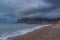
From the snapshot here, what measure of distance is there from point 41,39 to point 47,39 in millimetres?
557

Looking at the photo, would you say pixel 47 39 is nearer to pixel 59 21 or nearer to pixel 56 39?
pixel 56 39

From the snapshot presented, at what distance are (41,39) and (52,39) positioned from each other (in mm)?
1026

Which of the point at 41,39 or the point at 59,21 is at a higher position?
the point at 59,21

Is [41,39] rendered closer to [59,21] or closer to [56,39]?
[56,39]

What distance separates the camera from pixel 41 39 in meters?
15.6

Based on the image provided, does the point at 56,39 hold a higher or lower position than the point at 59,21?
lower

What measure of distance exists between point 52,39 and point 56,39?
0.35 meters

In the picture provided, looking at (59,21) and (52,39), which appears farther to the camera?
(59,21)

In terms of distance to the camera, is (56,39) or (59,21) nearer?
(56,39)

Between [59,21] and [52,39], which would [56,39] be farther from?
[59,21]

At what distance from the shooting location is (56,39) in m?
14.9

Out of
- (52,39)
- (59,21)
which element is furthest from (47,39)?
(59,21)

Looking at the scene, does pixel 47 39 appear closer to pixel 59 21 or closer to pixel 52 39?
pixel 52 39

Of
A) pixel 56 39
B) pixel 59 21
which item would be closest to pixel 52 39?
pixel 56 39
